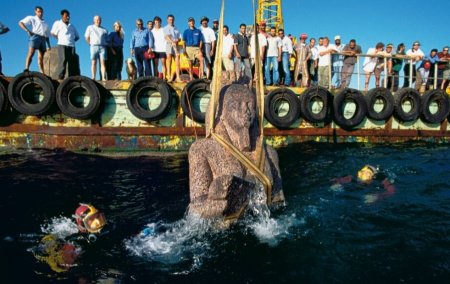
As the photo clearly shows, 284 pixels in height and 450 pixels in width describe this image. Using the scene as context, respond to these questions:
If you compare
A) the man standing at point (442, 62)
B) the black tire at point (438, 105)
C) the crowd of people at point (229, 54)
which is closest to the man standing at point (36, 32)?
the crowd of people at point (229, 54)

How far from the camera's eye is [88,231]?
4223mm

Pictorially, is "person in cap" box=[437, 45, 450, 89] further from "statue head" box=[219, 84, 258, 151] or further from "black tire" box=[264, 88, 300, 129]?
"statue head" box=[219, 84, 258, 151]

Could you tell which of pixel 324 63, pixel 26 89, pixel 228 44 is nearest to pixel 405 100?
pixel 324 63

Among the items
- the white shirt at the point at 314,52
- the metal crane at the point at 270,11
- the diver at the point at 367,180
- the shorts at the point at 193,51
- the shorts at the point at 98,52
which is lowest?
the diver at the point at 367,180

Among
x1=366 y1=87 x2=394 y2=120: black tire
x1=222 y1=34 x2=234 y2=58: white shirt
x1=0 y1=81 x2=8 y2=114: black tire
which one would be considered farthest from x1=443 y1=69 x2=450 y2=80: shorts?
x1=0 y1=81 x2=8 y2=114: black tire

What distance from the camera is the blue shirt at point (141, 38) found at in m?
9.94

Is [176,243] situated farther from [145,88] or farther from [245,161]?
[145,88]

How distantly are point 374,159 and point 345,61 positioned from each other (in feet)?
15.2

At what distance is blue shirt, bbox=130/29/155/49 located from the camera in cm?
994

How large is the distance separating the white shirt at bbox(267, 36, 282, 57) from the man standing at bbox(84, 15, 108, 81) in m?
5.05

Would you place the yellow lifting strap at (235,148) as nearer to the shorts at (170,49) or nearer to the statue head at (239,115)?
the statue head at (239,115)

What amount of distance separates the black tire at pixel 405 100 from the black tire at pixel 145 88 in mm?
7907

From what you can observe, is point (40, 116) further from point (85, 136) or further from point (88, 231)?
point (88, 231)

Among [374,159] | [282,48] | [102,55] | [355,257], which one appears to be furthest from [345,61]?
[355,257]
